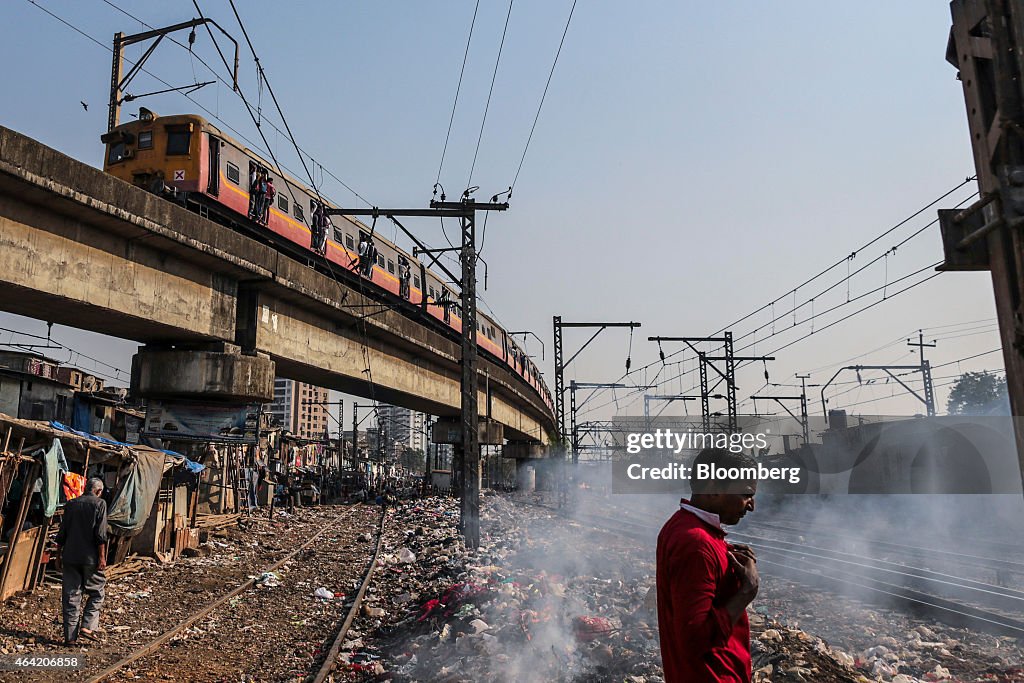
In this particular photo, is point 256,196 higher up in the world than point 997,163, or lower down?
higher up

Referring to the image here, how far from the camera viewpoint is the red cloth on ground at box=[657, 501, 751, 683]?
7.49 feet

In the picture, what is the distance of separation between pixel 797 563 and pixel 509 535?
6.41 meters

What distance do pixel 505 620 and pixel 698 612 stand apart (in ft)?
17.6

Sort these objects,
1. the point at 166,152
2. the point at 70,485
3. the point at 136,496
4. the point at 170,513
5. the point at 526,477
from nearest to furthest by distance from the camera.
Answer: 1. the point at 70,485
2. the point at 136,496
3. the point at 170,513
4. the point at 166,152
5. the point at 526,477

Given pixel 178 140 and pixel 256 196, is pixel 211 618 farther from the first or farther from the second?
pixel 178 140

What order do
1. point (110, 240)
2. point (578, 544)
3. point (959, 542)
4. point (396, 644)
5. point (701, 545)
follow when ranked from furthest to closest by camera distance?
point (959, 542) < point (578, 544) < point (110, 240) < point (396, 644) < point (701, 545)

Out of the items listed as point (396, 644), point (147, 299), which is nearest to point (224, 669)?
point (396, 644)

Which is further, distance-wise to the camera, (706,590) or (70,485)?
(70,485)

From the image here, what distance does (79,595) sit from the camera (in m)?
7.37

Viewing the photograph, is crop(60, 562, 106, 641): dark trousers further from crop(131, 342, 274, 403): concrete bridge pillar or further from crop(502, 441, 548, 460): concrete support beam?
crop(502, 441, 548, 460): concrete support beam

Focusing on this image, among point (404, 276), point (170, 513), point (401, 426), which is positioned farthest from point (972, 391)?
point (170, 513)

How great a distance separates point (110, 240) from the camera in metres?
9.45

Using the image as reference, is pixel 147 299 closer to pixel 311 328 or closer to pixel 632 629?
pixel 311 328

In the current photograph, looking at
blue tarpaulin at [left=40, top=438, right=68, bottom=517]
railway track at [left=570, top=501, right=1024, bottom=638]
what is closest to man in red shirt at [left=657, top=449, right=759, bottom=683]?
railway track at [left=570, top=501, right=1024, bottom=638]
